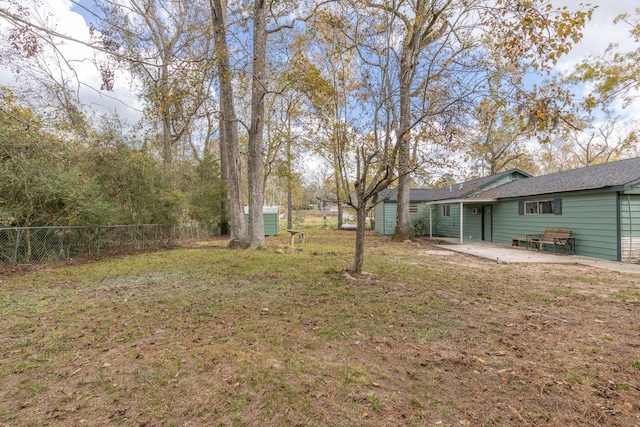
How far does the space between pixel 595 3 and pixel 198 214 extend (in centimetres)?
1506

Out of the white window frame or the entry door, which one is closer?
the white window frame

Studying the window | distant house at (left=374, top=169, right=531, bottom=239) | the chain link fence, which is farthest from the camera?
distant house at (left=374, top=169, right=531, bottom=239)

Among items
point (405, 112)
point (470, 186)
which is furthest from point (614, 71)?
point (405, 112)

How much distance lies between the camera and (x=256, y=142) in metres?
10.1

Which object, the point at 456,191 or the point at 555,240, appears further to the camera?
the point at 456,191

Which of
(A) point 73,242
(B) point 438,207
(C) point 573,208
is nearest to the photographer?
(A) point 73,242

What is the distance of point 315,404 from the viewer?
7.13ft

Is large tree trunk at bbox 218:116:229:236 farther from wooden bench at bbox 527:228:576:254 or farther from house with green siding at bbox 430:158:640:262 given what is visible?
wooden bench at bbox 527:228:576:254

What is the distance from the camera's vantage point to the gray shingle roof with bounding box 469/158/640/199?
8.89 meters

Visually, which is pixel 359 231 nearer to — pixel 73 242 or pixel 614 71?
pixel 73 242

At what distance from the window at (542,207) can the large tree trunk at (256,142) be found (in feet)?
34.8

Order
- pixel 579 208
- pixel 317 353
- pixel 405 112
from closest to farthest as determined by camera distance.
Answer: pixel 317 353 < pixel 405 112 < pixel 579 208

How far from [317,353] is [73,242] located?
846 centimetres

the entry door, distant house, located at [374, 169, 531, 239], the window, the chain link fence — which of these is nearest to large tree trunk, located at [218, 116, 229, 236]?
the chain link fence
